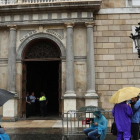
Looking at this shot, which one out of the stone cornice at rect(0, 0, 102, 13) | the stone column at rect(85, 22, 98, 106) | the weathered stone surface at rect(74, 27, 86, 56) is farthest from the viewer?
the weathered stone surface at rect(74, 27, 86, 56)

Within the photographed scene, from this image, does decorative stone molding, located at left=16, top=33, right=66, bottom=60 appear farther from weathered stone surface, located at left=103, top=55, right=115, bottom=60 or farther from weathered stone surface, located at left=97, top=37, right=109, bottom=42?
weathered stone surface, located at left=103, top=55, right=115, bottom=60

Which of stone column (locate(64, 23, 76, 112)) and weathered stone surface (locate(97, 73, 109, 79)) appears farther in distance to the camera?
weathered stone surface (locate(97, 73, 109, 79))

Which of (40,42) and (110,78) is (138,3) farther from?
(40,42)

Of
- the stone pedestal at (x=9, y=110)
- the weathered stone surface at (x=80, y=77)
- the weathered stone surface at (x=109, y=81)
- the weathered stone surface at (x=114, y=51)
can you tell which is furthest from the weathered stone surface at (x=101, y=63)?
the stone pedestal at (x=9, y=110)

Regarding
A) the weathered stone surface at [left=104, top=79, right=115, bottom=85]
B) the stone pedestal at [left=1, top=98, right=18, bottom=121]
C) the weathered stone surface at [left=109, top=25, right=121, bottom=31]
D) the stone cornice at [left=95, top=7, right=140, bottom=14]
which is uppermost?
the stone cornice at [left=95, top=7, right=140, bottom=14]

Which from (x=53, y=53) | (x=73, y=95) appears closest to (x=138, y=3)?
(x=53, y=53)

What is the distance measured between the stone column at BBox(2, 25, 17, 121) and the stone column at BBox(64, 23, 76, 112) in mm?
3325

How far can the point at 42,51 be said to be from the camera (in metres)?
14.8

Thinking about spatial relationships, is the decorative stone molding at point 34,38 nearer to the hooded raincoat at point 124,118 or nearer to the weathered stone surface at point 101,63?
the weathered stone surface at point 101,63

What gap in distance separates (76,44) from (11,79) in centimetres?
488

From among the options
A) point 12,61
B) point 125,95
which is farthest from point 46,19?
point 125,95

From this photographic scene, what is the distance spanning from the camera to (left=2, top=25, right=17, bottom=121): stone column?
1324 centimetres

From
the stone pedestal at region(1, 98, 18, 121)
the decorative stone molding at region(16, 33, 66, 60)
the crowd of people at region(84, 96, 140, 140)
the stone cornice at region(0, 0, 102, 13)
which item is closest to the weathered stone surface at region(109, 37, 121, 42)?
the stone cornice at region(0, 0, 102, 13)

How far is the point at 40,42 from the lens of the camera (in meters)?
14.9
